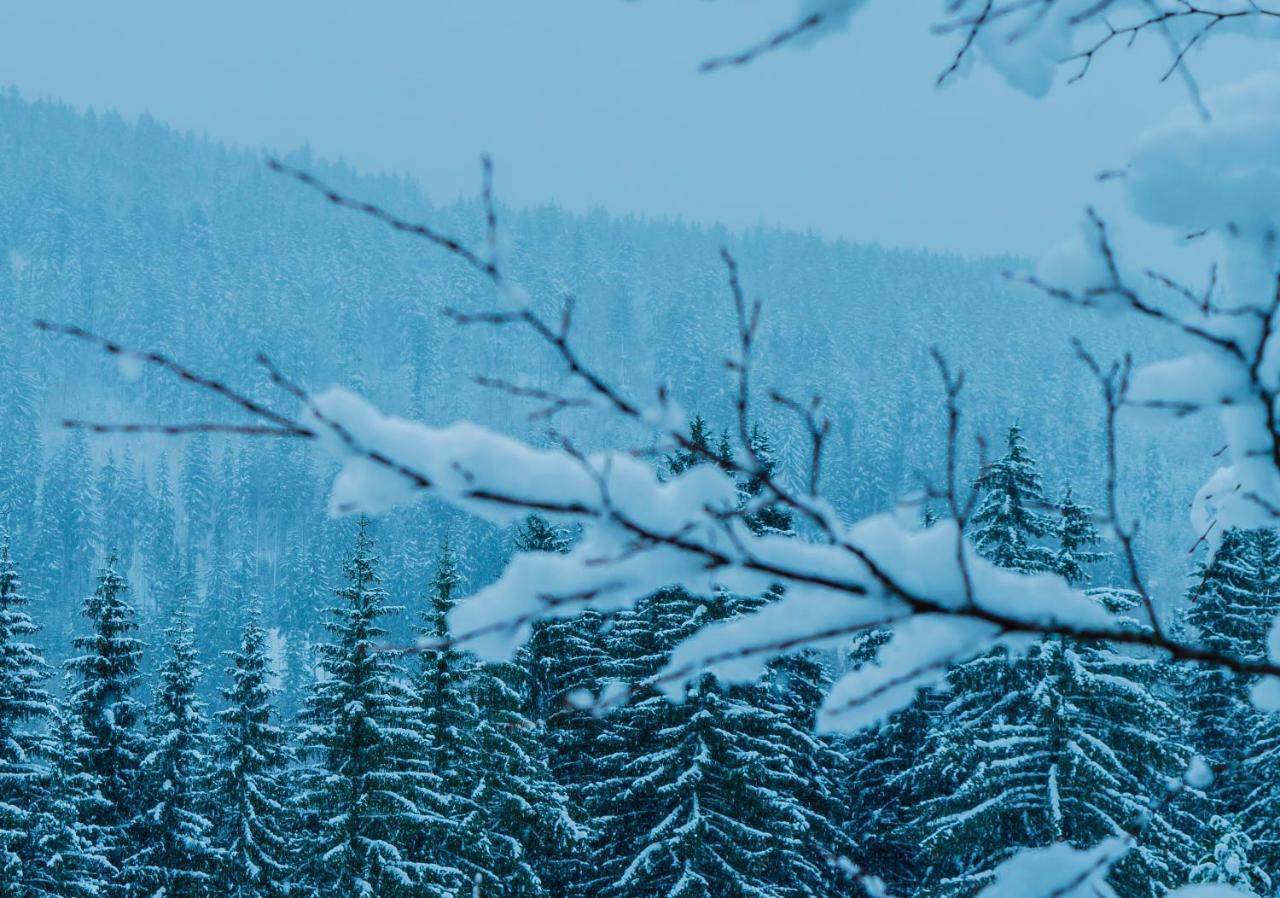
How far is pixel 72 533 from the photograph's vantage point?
72188 millimetres

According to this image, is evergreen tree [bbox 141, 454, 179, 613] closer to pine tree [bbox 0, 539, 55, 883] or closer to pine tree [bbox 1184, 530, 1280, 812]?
pine tree [bbox 0, 539, 55, 883]

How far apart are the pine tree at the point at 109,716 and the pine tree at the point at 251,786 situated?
1.41m

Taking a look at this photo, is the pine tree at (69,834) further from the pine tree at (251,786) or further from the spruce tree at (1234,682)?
the spruce tree at (1234,682)

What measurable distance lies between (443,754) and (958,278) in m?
131

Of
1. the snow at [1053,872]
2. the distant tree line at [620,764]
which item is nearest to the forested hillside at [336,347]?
the distant tree line at [620,764]

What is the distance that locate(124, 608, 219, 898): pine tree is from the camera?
48.3ft

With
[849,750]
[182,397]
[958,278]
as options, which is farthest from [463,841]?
[958,278]

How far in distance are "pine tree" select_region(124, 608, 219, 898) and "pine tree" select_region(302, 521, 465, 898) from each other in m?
1.90

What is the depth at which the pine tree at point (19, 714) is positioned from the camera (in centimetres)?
1303

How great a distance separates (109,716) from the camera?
50.4 ft

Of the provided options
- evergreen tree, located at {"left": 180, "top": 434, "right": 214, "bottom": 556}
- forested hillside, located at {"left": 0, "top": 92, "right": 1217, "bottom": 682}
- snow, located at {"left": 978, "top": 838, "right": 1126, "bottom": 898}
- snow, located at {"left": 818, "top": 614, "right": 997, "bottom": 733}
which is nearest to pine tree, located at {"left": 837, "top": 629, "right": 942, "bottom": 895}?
snow, located at {"left": 978, "top": 838, "right": 1126, "bottom": 898}

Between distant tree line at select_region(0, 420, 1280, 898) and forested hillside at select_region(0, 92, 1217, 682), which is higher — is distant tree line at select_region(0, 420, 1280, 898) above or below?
below

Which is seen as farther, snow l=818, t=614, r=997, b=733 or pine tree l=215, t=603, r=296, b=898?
pine tree l=215, t=603, r=296, b=898

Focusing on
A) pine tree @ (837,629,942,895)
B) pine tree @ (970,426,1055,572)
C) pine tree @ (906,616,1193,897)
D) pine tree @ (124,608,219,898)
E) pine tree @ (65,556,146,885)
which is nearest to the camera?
pine tree @ (906,616,1193,897)
